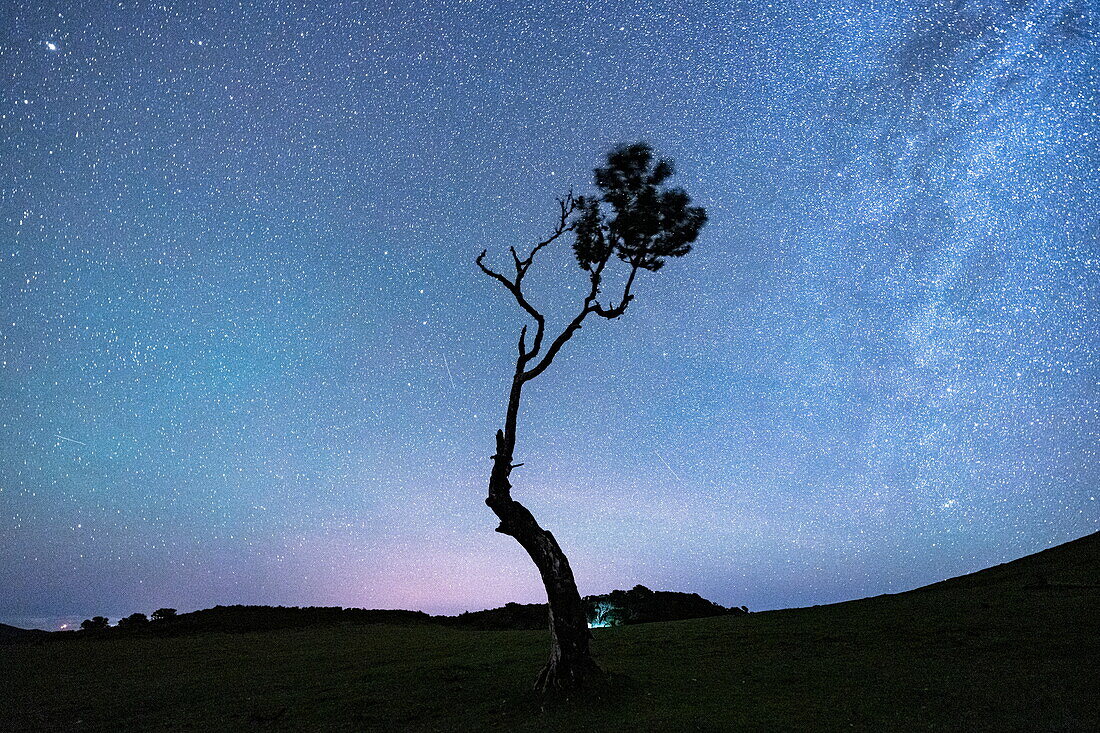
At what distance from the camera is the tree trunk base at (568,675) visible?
17.3 metres

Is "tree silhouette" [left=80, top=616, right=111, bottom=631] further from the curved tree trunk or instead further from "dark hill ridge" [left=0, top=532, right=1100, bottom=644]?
the curved tree trunk

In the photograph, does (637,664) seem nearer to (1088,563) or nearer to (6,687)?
(6,687)

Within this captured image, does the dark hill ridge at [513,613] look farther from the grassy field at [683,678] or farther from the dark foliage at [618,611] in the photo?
the grassy field at [683,678]

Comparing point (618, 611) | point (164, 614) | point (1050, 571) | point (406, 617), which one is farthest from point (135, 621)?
point (1050, 571)

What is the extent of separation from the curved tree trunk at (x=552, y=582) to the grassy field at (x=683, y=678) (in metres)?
0.96

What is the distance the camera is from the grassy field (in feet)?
49.0

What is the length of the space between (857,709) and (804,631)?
12.8 m

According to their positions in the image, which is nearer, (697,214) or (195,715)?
(195,715)

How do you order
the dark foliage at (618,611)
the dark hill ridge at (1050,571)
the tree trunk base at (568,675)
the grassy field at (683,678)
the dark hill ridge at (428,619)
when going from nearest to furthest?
1. the grassy field at (683,678)
2. the tree trunk base at (568,675)
3. the dark hill ridge at (1050,571)
4. the dark hill ridge at (428,619)
5. the dark foliage at (618,611)

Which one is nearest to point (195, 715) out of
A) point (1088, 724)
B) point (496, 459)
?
point (496, 459)

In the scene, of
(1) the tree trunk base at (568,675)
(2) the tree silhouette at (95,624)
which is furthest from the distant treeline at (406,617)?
(1) the tree trunk base at (568,675)

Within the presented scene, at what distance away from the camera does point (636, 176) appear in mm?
26562

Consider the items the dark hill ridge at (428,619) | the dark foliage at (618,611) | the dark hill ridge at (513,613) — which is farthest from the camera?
the dark foliage at (618,611)

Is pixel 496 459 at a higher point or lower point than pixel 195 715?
higher
